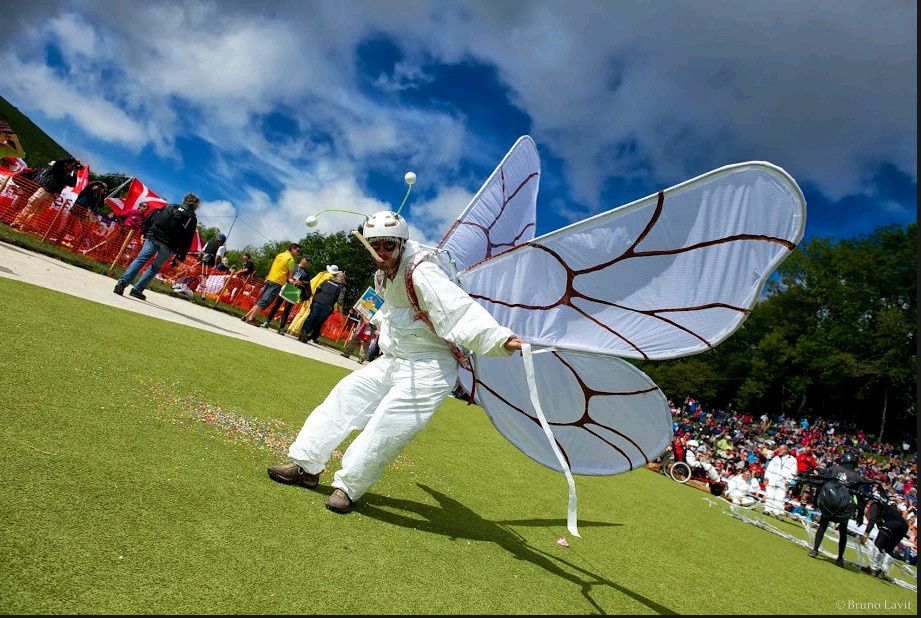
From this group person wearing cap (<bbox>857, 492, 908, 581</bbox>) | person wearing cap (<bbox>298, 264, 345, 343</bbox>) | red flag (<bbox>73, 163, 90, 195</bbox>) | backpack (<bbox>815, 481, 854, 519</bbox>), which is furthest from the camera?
red flag (<bbox>73, 163, 90, 195</bbox>)

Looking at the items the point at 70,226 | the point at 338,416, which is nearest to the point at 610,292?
the point at 338,416

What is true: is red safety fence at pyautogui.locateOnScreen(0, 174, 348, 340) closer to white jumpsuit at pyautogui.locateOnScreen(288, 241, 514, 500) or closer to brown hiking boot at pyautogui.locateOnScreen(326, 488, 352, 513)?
white jumpsuit at pyautogui.locateOnScreen(288, 241, 514, 500)

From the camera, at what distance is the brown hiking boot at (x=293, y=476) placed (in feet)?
10.1

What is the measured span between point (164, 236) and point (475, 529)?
658 centimetres

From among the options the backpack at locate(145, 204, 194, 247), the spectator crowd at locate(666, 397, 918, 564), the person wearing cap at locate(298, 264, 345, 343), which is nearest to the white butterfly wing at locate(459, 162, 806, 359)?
the backpack at locate(145, 204, 194, 247)

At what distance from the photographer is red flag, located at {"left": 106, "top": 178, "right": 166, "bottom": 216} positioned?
40.7ft

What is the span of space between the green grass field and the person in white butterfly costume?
685 millimetres

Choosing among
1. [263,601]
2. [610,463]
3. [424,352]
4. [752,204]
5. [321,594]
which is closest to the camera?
[263,601]

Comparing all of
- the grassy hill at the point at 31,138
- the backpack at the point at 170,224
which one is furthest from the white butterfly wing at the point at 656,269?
the grassy hill at the point at 31,138

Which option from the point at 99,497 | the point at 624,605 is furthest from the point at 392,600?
the point at 624,605

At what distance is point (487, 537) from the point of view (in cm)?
334

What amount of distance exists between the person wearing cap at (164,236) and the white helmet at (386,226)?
229 inches

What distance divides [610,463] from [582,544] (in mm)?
728

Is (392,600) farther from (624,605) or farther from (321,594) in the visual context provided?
(624,605)
